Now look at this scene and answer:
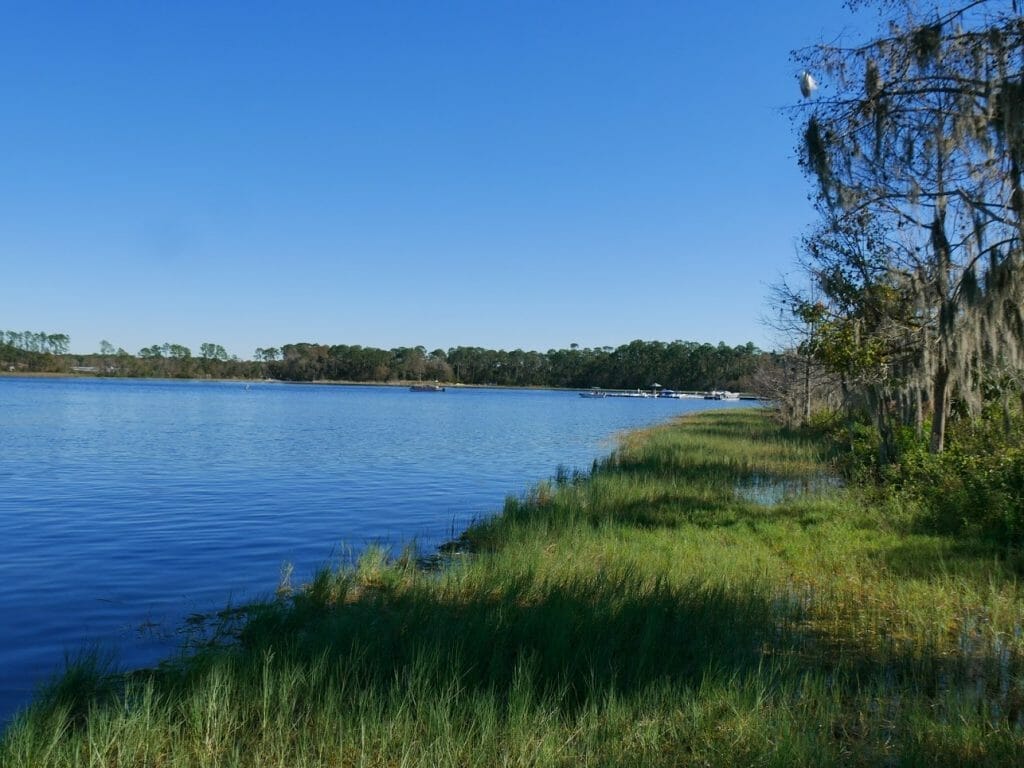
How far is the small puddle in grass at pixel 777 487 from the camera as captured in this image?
636 inches

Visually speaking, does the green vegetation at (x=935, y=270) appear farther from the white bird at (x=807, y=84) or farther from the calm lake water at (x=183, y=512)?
the calm lake water at (x=183, y=512)

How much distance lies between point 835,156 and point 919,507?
6.07 metres

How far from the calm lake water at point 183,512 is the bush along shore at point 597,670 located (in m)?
1.56

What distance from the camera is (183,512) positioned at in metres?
16.1

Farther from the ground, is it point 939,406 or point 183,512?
point 939,406

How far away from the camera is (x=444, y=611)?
7.66 metres

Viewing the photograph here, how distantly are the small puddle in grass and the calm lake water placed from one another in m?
5.64

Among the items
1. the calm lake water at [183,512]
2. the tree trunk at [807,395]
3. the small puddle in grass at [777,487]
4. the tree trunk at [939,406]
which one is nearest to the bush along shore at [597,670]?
the calm lake water at [183,512]

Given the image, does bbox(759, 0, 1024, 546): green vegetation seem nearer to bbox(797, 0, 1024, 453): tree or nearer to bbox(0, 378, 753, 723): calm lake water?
bbox(797, 0, 1024, 453): tree

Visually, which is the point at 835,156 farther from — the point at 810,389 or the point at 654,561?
the point at 810,389

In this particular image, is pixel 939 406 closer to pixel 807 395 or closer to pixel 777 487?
pixel 777 487

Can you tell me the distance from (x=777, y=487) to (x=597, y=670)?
44.3 ft

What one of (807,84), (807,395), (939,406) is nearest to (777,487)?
(939,406)

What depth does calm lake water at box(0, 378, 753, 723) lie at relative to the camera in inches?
347
